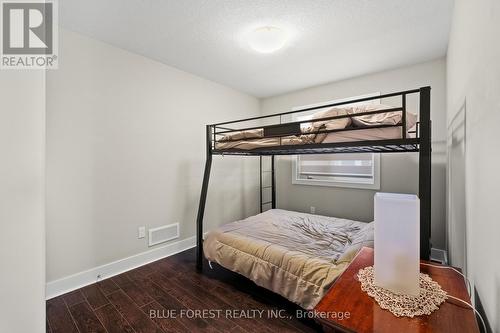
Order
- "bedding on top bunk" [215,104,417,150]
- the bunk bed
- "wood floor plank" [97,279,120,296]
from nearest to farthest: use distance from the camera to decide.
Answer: the bunk bed, "bedding on top bunk" [215,104,417,150], "wood floor plank" [97,279,120,296]

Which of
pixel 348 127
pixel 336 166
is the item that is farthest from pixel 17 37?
pixel 336 166

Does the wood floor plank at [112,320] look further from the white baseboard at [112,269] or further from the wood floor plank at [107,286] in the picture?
the white baseboard at [112,269]

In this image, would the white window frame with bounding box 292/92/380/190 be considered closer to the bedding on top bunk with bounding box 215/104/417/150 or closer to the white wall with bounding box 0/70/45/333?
the bedding on top bunk with bounding box 215/104/417/150

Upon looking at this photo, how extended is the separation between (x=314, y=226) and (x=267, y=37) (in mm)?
2044

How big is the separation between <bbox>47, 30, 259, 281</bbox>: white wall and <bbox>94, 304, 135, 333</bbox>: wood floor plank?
0.58m

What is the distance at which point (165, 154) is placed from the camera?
273 centimetres

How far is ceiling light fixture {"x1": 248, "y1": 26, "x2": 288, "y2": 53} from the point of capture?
6.42 feet

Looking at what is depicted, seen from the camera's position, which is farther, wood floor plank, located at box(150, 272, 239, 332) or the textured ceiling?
the textured ceiling

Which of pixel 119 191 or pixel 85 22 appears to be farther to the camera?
pixel 119 191

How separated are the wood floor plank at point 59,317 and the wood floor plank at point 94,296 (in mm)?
153

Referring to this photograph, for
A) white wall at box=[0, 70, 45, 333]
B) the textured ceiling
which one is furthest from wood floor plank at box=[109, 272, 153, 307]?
the textured ceiling

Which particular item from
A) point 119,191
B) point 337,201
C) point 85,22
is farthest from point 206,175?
point 337,201

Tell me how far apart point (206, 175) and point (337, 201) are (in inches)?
79.3

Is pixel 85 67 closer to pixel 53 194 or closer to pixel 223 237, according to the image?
pixel 53 194
